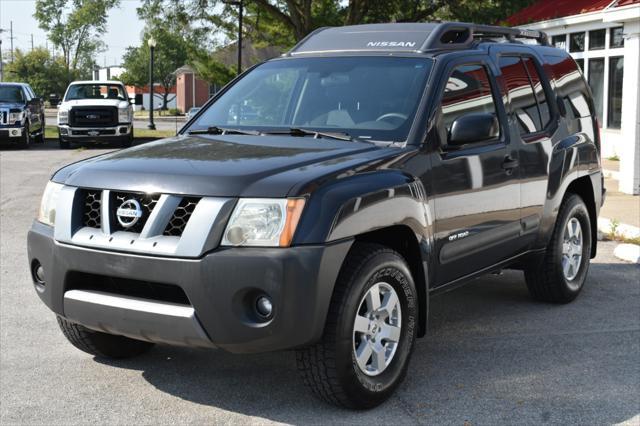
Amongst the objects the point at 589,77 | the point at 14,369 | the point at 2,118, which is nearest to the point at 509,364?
the point at 14,369

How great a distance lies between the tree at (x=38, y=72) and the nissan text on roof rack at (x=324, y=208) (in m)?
78.1

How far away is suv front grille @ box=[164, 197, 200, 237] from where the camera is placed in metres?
4.16

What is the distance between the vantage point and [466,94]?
5547 mm

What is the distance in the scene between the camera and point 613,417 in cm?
447

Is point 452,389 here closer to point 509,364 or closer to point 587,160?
point 509,364

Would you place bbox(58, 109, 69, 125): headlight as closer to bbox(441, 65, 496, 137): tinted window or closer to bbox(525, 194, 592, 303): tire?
bbox(525, 194, 592, 303): tire

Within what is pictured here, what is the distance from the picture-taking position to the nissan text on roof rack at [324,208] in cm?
406

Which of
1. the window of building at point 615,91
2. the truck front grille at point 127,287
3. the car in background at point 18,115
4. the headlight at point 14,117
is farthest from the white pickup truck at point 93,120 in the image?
the truck front grille at point 127,287

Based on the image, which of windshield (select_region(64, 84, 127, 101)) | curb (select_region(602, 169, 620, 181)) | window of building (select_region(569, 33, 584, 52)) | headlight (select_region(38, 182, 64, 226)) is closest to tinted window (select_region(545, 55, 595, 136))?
headlight (select_region(38, 182, 64, 226))

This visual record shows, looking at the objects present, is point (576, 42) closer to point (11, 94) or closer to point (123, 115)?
point (123, 115)

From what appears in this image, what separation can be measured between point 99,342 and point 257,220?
1.64 m

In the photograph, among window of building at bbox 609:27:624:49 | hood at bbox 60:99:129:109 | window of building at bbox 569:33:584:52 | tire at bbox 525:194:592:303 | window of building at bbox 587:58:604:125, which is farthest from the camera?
hood at bbox 60:99:129:109

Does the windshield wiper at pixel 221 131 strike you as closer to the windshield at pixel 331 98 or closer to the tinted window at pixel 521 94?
the windshield at pixel 331 98

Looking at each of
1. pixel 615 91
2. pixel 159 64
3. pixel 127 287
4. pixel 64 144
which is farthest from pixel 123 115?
pixel 159 64
